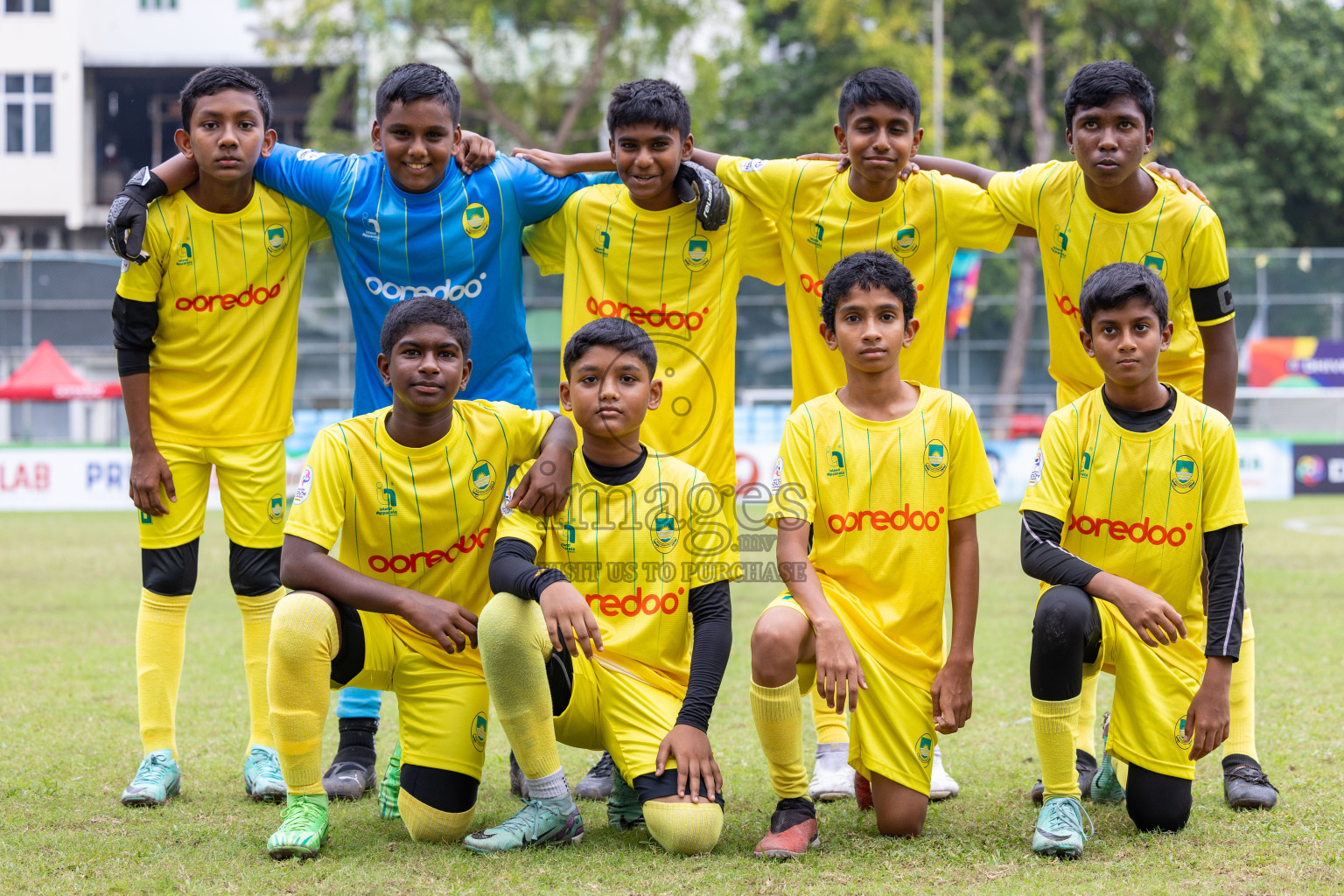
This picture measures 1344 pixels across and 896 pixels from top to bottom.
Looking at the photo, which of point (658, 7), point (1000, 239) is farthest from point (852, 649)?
point (658, 7)

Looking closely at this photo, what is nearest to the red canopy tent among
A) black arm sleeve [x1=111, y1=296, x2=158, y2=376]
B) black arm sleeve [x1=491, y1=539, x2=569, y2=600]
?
black arm sleeve [x1=111, y1=296, x2=158, y2=376]

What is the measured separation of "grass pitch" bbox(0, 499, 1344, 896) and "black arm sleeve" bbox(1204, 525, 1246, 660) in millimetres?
495

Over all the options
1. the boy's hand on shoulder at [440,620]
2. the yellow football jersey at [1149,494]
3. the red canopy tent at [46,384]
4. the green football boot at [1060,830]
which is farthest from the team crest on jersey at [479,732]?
the red canopy tent at [46,384]

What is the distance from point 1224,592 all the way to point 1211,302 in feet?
3.19

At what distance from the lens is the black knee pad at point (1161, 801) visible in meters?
3.16

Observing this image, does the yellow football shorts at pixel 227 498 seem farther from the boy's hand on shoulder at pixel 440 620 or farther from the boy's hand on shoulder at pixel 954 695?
the boy's hand on shoulder at pixel 954 695

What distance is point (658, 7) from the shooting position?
78.2ft

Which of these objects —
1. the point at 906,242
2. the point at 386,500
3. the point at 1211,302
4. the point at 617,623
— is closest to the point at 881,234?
A: the point at 906,242

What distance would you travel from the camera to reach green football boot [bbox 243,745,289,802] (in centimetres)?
356

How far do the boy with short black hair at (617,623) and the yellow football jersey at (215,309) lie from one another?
1.23 meters

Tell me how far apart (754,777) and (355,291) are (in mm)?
2047

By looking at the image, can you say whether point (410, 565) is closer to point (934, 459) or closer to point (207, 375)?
point (207, 375)

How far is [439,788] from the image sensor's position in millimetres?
3158

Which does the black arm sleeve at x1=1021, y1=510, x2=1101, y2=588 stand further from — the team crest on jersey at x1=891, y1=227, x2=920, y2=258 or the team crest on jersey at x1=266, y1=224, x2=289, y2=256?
the team crest on jersey at x1=266, y1=224, x2=289, y2=256
